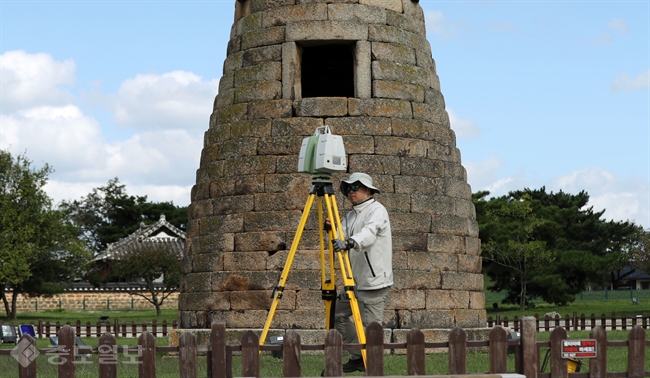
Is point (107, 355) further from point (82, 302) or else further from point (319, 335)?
point (82, 302)

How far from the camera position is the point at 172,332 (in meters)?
14.6

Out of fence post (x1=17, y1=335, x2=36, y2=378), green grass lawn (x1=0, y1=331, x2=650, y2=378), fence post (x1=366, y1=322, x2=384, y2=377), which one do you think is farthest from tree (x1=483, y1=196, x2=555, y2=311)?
fence post (x1=17, y1=335, x2=36, y2=378)

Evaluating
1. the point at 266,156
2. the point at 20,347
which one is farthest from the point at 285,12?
the point at 20,347

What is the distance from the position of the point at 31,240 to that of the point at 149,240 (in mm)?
14146

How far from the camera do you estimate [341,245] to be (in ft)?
29.0

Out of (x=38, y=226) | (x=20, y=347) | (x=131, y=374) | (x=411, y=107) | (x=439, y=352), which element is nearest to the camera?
(x=20, y=347)

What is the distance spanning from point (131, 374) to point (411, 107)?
663 cm

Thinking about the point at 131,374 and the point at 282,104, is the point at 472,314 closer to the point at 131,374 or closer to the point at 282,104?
the point at 282,104

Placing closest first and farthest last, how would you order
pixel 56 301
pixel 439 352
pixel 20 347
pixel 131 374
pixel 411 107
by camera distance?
pixel 20 347, pixel 131 374, pixel 439 352, pixel 411 107, pixel 56 301

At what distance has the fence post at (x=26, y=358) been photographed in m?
7.99

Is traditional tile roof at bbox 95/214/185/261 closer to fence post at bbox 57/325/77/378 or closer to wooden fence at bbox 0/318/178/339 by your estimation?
wooden fence at bbox 0/318/178/339

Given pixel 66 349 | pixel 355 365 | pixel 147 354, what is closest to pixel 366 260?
pixel 355 365

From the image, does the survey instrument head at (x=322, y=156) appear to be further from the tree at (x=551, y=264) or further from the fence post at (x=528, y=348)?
the tree at (x=551, y=264)

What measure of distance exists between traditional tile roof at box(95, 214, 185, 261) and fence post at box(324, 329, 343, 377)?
4625cm
